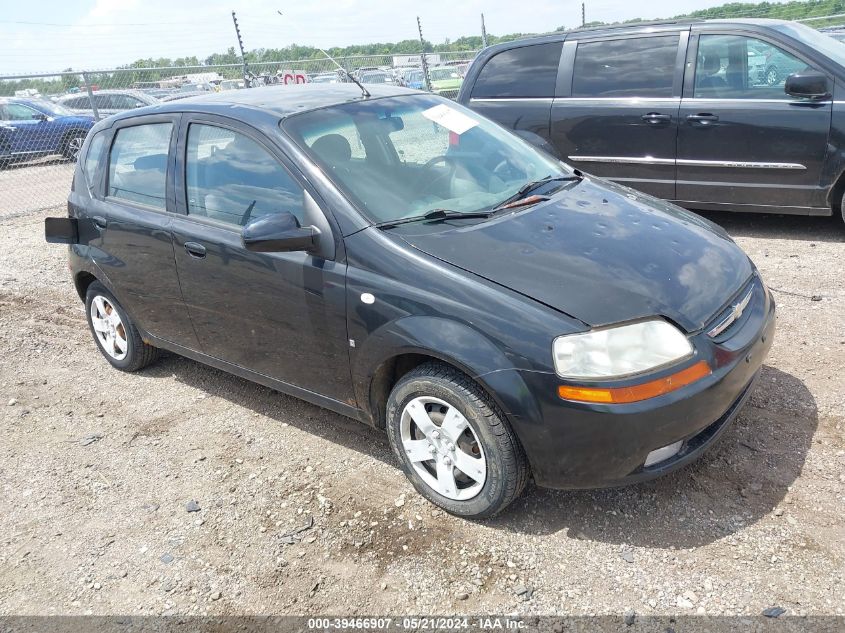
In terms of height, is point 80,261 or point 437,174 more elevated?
point 437,174

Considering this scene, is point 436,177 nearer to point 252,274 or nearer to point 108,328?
point 252,274

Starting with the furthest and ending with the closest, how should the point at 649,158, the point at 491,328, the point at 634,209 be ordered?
the point at 649,158 → the point at 634,209 → the point at 491,328

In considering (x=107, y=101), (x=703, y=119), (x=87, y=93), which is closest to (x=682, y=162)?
(x=703, y=119)

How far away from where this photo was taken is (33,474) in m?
3.81

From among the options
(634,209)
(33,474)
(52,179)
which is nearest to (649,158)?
(634,209)

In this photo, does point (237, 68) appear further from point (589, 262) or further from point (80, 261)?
point (589, 262)

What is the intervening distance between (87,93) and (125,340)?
9024 millimetres

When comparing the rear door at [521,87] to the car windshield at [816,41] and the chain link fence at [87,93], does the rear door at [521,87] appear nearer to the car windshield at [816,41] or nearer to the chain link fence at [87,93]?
the car windshield at [816,41]

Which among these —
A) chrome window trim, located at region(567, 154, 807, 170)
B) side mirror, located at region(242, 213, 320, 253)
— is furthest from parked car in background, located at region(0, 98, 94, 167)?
side mirror, located at region(242, 213, 320, 253)

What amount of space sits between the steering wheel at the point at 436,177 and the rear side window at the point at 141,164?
146 centimetres

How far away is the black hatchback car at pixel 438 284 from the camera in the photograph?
2.63 metres

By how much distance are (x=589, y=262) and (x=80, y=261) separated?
340 centimetres

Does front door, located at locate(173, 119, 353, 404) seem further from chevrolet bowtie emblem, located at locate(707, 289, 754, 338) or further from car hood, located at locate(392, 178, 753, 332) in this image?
chevrolet bowtie emblem, located at locate(707, 289, 754, 338)

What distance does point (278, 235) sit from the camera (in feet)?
10.0
